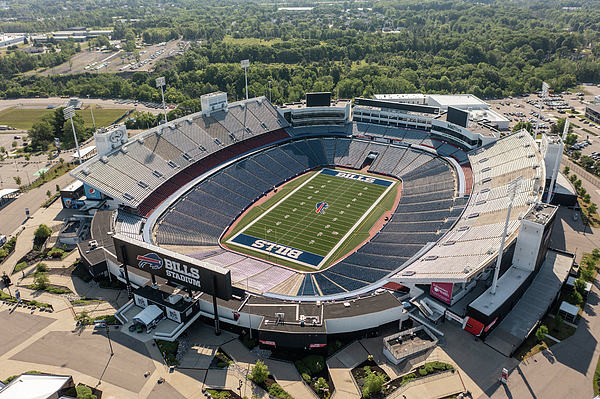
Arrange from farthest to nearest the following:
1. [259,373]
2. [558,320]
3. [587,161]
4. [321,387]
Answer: [587,161], [558,320], [259,373], [321,387]

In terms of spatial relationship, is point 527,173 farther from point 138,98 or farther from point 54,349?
point 138,98

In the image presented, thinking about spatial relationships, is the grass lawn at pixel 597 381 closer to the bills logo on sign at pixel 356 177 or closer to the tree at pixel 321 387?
the tree at pixel 321 387

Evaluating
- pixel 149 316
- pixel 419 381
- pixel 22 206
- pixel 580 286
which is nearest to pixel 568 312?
pixel 580 286

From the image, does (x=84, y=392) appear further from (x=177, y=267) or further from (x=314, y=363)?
(x=314, y=363)

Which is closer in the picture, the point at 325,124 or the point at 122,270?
the point at 122,270

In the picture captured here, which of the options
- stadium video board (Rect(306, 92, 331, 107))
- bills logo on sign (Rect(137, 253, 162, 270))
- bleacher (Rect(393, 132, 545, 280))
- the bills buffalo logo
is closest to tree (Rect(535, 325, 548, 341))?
bleacher (Rect(393, 132, 545, 280))

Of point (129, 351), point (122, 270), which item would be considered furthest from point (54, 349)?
point (122, 270)
